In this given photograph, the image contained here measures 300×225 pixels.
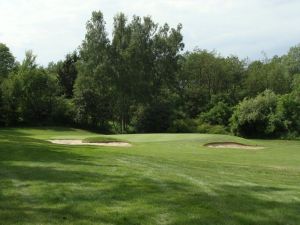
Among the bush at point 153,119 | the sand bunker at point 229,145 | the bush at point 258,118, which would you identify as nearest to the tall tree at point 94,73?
the bush at point 153,119

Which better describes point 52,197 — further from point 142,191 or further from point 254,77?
point 254,77

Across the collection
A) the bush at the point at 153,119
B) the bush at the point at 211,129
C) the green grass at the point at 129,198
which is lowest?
the green grass at the point at 129,198

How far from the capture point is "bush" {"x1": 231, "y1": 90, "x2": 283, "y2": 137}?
198 feet

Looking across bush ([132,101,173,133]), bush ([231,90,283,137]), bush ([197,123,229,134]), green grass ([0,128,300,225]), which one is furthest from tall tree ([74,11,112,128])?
green grass ([0,128,300,225])

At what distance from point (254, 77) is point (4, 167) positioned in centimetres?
7382

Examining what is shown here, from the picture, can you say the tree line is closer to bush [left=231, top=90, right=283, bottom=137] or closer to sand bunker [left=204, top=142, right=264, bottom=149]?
bush [left=231, top=90, right=283, bottom=137]

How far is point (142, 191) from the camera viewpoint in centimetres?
1028

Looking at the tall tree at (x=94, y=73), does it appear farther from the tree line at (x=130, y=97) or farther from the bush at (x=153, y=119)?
the bush at (x=153, y=119)

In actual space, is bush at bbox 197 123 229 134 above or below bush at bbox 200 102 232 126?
below

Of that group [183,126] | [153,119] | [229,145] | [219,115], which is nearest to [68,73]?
[153,119]

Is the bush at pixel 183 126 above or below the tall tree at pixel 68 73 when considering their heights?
below

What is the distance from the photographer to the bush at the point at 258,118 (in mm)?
60469

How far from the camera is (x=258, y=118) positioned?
200 feet

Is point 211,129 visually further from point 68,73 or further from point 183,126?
point 68,73
